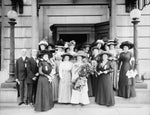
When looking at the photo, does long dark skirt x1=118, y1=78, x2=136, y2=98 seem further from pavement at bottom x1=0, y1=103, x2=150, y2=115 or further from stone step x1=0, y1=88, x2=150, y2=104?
pavement at bottom x1=0, y1=103, x2=150, y2=115

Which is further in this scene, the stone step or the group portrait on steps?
the stone step

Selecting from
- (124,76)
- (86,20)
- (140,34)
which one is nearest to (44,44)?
(124,76)

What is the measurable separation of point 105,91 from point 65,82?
1.36 metres

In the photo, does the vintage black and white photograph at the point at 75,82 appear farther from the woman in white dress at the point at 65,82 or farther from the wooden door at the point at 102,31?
the wooden door at the point at 102,31

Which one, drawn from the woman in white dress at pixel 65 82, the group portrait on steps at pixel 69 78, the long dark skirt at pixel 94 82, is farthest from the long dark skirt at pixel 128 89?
the woman in white dress at pixel 65 82

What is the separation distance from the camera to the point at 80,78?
27.7ft

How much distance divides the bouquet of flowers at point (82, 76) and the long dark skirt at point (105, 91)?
555 mm

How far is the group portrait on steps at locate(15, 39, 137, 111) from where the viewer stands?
833cm

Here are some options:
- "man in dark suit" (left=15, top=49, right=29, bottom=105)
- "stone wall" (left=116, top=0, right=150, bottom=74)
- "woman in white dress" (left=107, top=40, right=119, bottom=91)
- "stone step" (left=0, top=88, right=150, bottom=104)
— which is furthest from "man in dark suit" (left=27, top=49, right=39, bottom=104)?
"stone wall" (left=116, top=0, right=150, bottom=74)

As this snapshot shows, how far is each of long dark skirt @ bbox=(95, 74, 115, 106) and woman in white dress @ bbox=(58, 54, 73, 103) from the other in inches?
39.6

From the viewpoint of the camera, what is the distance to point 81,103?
854cm

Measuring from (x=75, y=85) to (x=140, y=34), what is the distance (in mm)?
4556

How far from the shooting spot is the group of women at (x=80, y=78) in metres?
8.29

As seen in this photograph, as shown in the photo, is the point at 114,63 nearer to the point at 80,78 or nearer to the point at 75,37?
the point at 80,78
